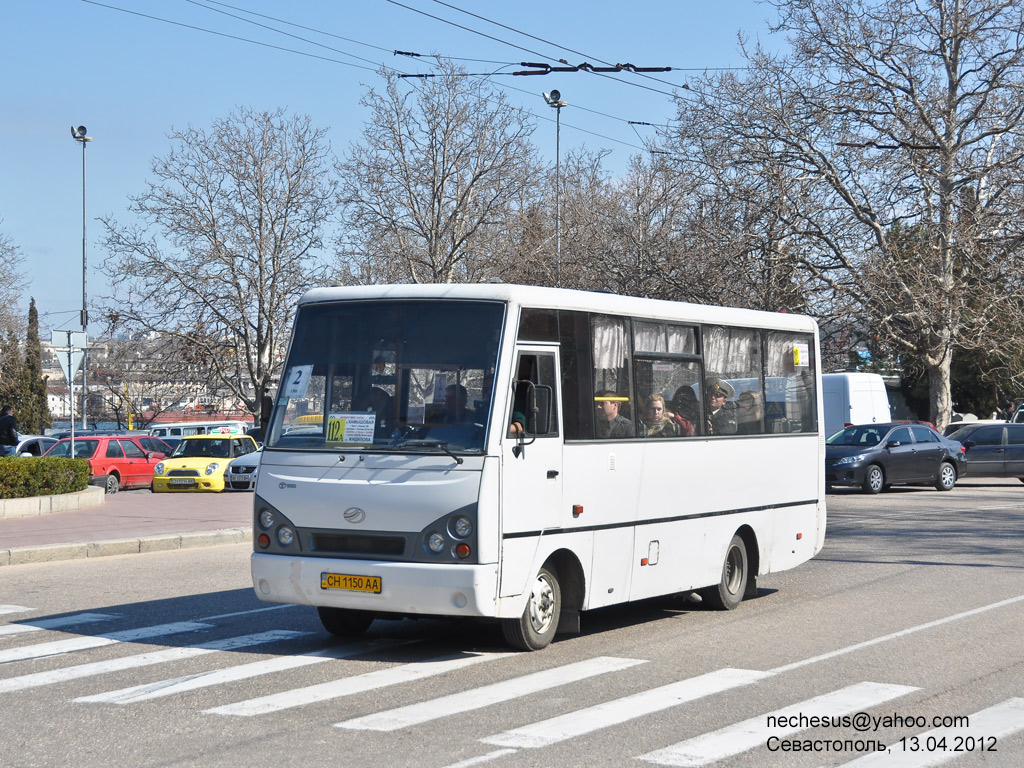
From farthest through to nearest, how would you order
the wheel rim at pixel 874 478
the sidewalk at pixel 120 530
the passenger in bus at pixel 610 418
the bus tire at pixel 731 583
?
the wheel rim at pixel 874 478, the sidewalk at pixel 120 530, the bus tire at pixel 731 583, the passenger in bus at pixel 610 418

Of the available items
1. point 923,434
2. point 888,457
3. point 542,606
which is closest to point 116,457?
point 888,457

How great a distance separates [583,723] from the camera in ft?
22.5

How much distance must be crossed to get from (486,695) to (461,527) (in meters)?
1.25

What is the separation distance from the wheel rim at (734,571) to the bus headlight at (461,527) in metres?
3.88

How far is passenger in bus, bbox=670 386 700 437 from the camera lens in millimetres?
10703

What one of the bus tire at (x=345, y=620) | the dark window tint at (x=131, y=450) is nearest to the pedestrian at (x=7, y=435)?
the dark window tint at (x=131, y=450)

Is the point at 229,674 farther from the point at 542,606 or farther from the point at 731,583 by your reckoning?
the point at 731,583

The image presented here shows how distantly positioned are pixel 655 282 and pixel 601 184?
15586 mm

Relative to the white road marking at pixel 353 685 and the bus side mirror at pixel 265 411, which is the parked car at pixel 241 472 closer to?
the bus side mirror at pixel 265 411

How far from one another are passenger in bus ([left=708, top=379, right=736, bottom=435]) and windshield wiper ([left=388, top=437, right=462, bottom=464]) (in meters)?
3.37

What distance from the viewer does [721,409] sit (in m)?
11.4

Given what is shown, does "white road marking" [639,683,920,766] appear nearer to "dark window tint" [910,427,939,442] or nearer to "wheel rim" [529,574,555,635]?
"wheel rim" [529,574,555,635]

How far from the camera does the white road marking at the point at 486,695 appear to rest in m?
6.88

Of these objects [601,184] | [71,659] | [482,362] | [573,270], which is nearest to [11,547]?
[71,659]
